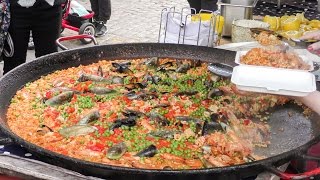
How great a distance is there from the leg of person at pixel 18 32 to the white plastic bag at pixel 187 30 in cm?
126

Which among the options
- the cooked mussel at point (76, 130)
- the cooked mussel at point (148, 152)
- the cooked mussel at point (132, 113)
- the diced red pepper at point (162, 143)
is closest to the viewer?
the cooked mussel at point (148, 152)

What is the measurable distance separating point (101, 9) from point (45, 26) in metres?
3.37

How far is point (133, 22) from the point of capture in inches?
330

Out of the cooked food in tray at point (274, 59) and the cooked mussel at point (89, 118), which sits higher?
the cooked food in tray at point (274, 59)

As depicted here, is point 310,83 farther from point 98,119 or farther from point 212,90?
point 98,119

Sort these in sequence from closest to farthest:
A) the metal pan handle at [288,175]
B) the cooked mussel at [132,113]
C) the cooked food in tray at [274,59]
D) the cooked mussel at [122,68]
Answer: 1. the metal pan handle at [288,175]
2. the cooked food in tray at [274,59]
3. the cooked mussel at [132,113]
4. the cooked mussel at [122,68]

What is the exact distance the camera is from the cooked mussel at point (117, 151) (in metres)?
2.35

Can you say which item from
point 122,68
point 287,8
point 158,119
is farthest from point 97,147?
point 287,8

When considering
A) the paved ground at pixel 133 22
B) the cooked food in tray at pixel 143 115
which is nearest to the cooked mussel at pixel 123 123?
the cooked food in tray at pixel 143 115

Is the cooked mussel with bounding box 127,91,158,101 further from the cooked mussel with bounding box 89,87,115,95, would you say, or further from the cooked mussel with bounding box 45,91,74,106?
the cooked mussel with bounding box 45,91,74,106

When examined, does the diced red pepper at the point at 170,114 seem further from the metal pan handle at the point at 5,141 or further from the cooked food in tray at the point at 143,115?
the metal pan handle at the point at 5,141

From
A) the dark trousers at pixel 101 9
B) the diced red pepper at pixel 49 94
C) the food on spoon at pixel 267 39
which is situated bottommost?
the dark trousers at pixel 101 9

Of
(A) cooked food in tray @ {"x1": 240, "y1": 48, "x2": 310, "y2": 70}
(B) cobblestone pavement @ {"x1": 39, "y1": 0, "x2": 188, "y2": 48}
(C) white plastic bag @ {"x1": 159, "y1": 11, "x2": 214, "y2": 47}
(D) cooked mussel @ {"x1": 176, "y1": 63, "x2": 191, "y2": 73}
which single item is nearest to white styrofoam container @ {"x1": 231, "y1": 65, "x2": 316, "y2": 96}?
(A) cooked food in tray @ {"x1": 240, "y1": 48, "x2": 310, "y2": 70}

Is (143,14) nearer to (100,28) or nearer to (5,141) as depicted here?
(100,28)
